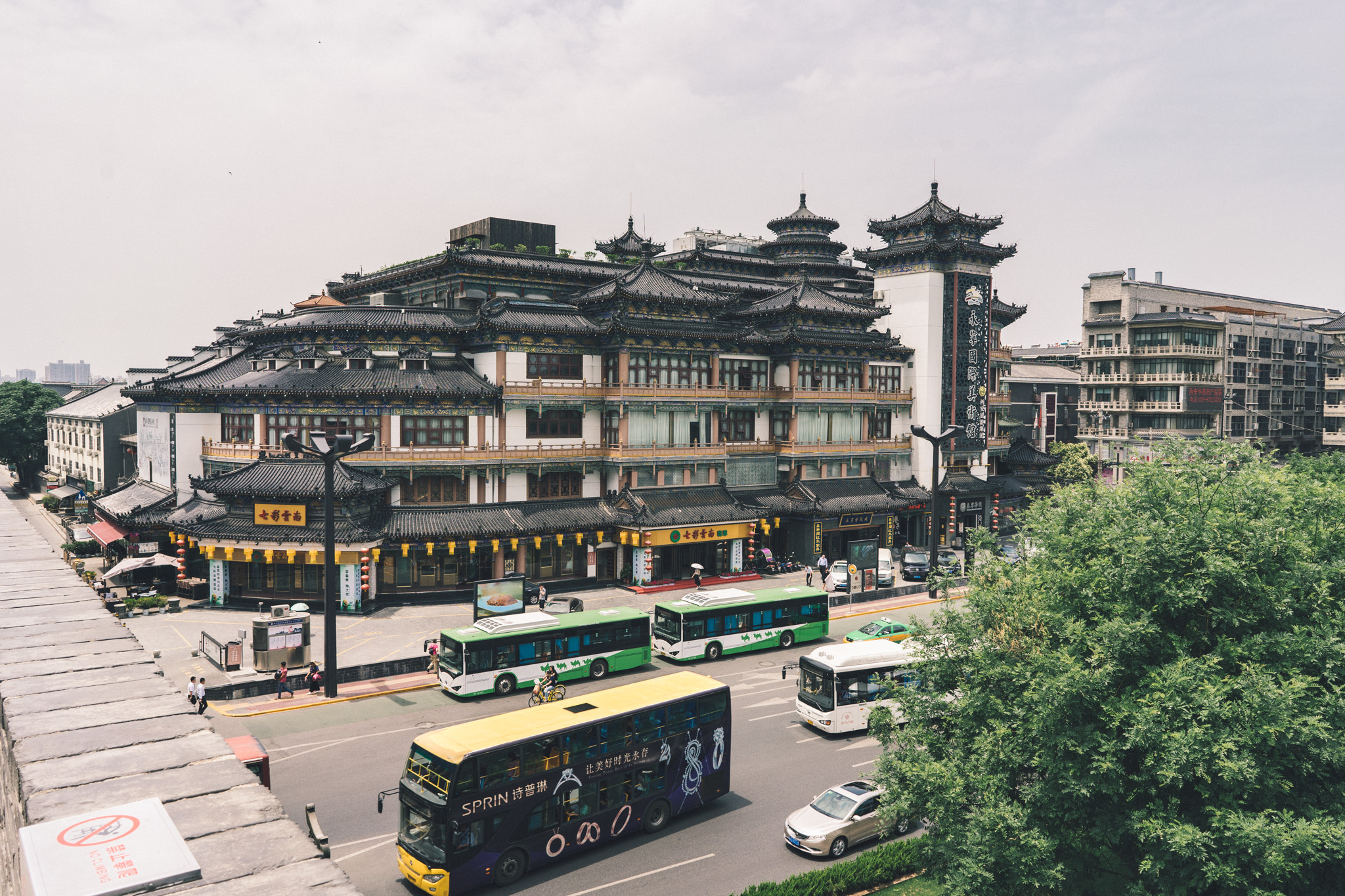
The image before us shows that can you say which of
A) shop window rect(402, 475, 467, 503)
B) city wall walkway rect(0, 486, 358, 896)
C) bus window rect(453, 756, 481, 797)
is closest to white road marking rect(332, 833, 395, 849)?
bus window rect(453, 756, 481, 797)

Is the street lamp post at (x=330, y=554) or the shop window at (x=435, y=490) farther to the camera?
the shop window at (x=435, y=490)

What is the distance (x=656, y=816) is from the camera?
22203mm

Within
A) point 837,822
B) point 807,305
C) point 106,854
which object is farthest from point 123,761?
point 807,305

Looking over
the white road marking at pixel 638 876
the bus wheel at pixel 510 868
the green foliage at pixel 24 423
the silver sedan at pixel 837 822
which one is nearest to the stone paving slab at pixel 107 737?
the bus wheel at pixel 510 868

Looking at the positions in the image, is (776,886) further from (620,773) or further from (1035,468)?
(1035,468)

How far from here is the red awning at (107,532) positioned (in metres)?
51.1

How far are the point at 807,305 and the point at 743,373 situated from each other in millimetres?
6237

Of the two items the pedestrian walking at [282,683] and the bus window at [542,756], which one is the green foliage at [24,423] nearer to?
the pedestrian walking at [282,683]

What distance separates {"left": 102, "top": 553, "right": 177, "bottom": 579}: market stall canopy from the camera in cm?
4506

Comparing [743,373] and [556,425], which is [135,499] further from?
[743,373]

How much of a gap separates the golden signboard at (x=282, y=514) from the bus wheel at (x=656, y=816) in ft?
90.8

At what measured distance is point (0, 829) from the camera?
51.7ft

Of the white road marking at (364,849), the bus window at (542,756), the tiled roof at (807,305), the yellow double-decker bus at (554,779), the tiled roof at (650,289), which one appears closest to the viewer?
the yellow double-decker bus at (554,779)

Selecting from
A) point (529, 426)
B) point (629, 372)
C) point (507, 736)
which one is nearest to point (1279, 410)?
point (629, 372)
